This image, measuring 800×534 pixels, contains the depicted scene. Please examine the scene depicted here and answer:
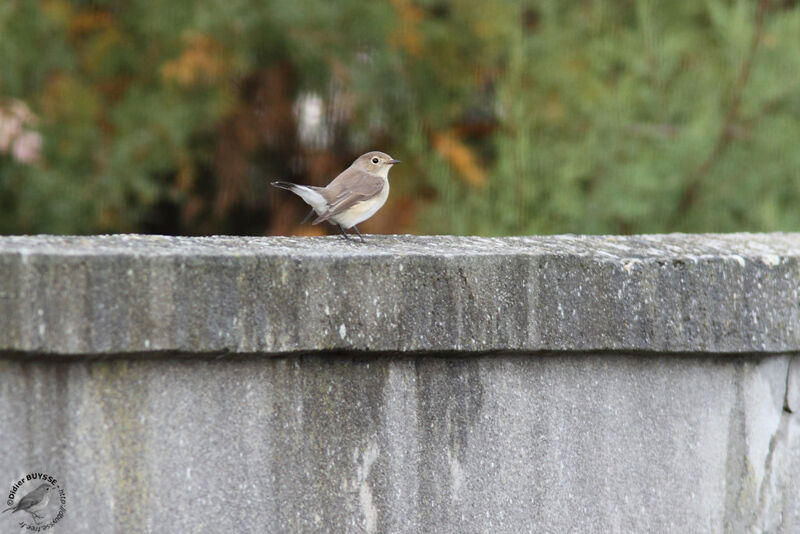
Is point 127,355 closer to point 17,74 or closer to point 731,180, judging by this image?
point 731,180

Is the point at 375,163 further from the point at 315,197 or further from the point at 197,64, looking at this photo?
the point at 197,64

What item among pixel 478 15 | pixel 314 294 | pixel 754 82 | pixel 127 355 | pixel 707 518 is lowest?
pixel 707 518

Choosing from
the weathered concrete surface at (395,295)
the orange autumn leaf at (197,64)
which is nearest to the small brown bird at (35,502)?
the weathered concrete surface at (395,295)

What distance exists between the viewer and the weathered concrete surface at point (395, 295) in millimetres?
1432

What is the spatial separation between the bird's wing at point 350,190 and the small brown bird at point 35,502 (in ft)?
4.89

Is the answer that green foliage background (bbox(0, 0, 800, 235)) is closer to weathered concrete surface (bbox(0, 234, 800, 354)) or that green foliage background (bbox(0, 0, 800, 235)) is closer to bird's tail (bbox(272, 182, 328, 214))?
bird's tail (bbox(272, 182, 328, 214))

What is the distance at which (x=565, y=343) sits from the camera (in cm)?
185

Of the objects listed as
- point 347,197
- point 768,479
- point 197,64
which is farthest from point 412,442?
point 197,64

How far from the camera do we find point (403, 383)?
1717mm

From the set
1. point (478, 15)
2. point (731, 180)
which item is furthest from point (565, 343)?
point (478, 15)

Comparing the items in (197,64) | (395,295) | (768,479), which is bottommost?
(768,479)

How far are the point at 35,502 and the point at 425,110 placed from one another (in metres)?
4.41

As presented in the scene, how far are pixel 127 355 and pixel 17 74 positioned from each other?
166 inches

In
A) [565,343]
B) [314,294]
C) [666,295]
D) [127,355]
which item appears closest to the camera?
[127,355]
